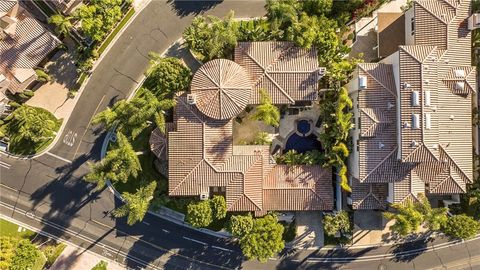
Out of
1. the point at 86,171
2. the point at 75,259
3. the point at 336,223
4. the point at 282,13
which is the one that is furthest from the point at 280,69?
the point at 75,259

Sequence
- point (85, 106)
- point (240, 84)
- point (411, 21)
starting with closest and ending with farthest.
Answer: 1. point (240, 84)
2. point (411, 21)
3. point (85, 106)

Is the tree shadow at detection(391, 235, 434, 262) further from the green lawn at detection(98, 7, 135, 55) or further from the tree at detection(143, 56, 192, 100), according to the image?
the green lawn at detection(98, 7, 135, 55)

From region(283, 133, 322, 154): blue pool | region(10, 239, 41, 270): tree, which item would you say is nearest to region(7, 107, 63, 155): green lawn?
region(10, 239, 41, 270): tree

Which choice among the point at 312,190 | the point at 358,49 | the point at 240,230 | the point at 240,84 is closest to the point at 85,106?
the point at 240,84

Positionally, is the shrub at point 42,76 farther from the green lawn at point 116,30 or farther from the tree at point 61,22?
the green lawn at point 116,30

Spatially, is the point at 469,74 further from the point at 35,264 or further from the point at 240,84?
the point at 35,264

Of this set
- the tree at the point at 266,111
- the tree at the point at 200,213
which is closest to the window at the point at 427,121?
the tree at the point at 266,111
